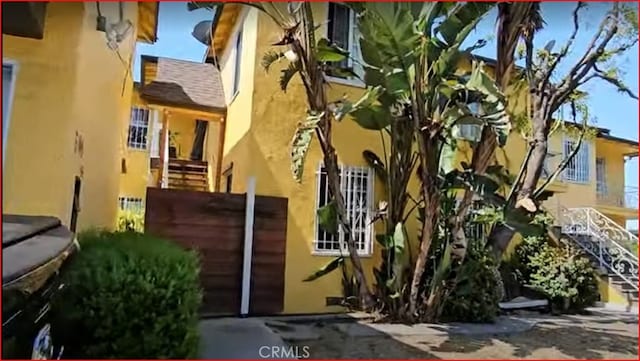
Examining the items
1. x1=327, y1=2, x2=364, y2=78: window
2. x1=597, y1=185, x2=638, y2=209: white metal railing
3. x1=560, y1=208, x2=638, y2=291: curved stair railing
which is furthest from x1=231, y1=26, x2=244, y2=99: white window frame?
x1=597, y1=185, x2=638, y2=209: white metal railing

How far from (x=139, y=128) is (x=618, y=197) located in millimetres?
21312

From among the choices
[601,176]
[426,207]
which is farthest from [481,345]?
[601,176]

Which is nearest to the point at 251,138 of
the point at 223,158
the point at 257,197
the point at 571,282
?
the point at 257,197

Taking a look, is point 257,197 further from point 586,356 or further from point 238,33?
point 586,356

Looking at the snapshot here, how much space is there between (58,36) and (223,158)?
7257 millimetres

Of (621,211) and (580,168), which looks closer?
(580,168)

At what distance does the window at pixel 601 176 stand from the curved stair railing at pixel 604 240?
619 centimetres

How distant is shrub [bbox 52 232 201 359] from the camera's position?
168 inches

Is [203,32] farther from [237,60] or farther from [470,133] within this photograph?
[470,133]

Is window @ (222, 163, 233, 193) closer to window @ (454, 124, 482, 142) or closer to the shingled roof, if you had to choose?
the shingled roof

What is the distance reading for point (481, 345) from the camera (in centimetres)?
746

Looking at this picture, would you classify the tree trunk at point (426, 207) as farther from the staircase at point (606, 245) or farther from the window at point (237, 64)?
the staircase at point (606, 245)

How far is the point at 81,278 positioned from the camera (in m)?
4.32

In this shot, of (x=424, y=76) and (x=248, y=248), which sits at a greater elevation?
(x=424, y=76)
